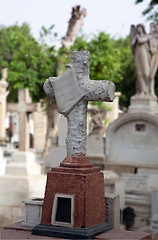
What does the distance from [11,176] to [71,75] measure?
13.9ft

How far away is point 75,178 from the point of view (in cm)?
489

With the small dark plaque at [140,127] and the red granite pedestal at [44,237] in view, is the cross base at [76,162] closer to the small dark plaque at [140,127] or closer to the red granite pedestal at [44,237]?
the red granite pedestal at [44,237]

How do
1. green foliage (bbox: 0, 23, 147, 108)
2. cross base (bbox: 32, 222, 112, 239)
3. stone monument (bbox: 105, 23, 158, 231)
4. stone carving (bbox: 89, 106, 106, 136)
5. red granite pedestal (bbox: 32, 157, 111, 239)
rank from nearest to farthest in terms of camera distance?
cross base (bbox: 32, 222, 112, 239)
red granite pedestal (bbox: 32, 157, 111, 239)
stone monument (bbox: 105, 23, 158, 231)
stone carving (bbox: 89, 106, 106, 136)
green foliage (bbox: 0, 23, 147, 108)

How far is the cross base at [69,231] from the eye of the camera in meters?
4.67

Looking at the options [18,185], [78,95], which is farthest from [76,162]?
[18,185]

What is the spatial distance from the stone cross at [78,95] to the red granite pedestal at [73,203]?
28 centimetres

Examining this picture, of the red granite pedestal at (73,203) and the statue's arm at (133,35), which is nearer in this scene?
the red granite pedestal at (73,203)

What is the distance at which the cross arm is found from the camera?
16.9ft

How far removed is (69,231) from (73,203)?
305 mm

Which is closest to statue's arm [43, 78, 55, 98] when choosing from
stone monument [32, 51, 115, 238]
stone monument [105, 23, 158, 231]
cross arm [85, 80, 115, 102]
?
stone monument [32, 51, 115, 238]

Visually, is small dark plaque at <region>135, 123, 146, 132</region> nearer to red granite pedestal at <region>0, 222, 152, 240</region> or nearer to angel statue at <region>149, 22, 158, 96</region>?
angel statue at <region>149, 22, 158, 96</region>

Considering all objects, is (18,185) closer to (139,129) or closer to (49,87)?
(49,87)

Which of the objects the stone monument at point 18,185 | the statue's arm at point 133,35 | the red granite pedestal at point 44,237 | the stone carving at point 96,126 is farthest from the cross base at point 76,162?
the statue's arm at point 133,35


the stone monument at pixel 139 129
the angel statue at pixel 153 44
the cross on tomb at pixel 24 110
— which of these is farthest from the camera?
the angel statue at pixel 153 44
